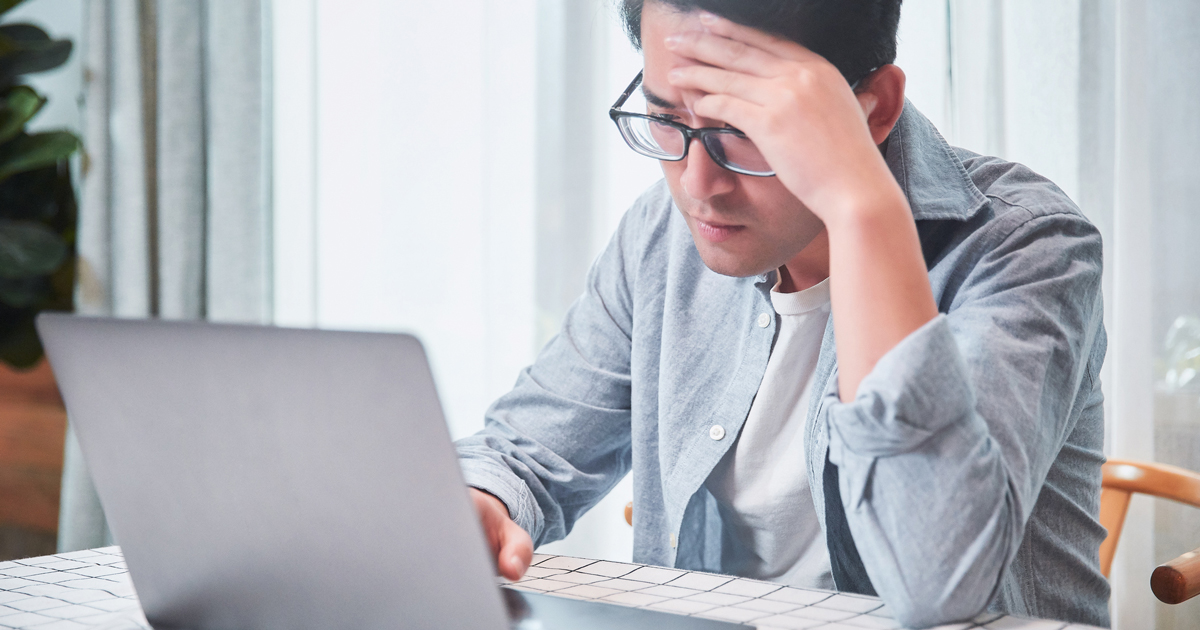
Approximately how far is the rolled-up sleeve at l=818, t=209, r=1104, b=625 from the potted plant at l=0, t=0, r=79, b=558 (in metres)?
2.28

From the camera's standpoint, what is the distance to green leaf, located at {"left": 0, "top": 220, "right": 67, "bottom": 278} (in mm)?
2256

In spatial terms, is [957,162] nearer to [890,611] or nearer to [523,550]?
[890,611]

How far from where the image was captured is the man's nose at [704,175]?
83 centimetres

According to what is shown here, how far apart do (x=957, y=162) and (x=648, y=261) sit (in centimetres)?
39

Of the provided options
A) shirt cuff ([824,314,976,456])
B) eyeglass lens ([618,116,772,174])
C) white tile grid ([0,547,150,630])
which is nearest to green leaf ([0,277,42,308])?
white tile grid ([0,547,150,630])

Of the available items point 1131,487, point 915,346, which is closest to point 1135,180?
point 1131,487

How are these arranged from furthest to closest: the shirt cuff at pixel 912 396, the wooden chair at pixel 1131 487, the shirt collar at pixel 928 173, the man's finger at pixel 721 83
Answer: the wooden chair at pixel 1131 487
the shirt collar at pixel 928 173
the man's finger at pixel 721 83
the shirt cuff at pixel 912 396

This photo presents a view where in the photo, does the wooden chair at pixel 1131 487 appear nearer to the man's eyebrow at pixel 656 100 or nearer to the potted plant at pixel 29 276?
the man's eyebrow at pixel 656 100

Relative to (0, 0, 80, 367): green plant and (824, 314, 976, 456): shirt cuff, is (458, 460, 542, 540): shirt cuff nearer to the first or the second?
(824, 314, 976, 456): shirt cuff

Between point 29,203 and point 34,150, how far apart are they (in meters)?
0.25

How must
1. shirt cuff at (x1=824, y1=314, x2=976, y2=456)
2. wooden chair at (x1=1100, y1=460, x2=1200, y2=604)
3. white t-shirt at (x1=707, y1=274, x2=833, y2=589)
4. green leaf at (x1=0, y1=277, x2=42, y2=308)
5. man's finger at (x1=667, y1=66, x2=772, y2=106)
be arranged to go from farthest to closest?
1. green leaf at (x1=0, y1=277, x2=42, y2=308)
2. wooden chair at (x1=1100, y1=460, x2=1200, y2=604)
3. white t-shirt at (x1=707, y1=274, x2=833, y2=589)
4. man's finger at (x1=667, y1=66, x2=772, y2=106)
5. shirt cuff at (x1=824, y1=314, x2=976, y2=456)

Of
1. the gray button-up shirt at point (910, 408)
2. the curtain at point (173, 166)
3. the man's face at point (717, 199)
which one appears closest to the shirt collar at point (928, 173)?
the gray button-up shirt at point (910, 408)

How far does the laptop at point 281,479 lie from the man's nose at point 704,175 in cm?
39

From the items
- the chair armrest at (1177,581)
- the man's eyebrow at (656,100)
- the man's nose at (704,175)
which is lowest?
the chair armrest at (1177,581)
